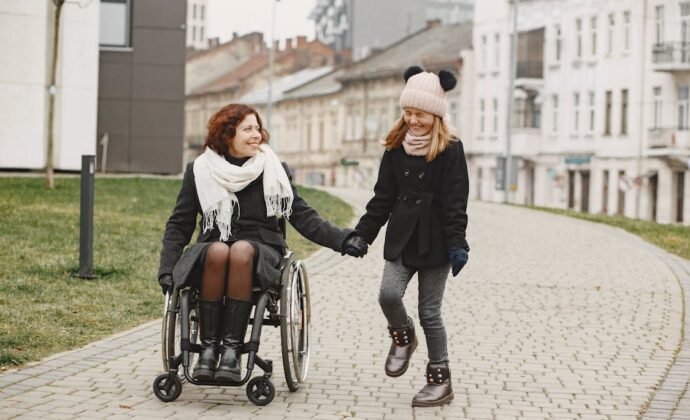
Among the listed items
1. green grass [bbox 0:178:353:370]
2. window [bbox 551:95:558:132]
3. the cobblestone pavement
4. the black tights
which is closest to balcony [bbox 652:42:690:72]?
window [bbox 551:95:558:132]

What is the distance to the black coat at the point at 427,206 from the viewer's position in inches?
349

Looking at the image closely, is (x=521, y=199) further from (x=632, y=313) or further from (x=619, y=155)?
(x=632, y=313)

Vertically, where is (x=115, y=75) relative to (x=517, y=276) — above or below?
above

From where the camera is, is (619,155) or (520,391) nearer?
(520,391)

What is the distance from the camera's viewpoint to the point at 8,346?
10.4m

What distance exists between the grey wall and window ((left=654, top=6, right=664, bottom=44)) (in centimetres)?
2077

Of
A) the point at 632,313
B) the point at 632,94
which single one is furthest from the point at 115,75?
the point at 632,313

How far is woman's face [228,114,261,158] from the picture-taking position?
916 cm

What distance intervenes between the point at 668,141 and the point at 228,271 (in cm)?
5105

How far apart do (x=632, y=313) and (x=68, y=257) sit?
5.98 m

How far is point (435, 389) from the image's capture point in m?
8.92

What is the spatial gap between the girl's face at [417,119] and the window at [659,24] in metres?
52.4

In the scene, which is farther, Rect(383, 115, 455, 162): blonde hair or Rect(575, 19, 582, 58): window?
Rect(575, 19, 582, 58): window

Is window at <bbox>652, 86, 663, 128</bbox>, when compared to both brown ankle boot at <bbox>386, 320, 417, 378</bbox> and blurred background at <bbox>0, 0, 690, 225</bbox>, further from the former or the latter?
brown ankle boot at <bbox>386, 320, 417, 378</bbox>
